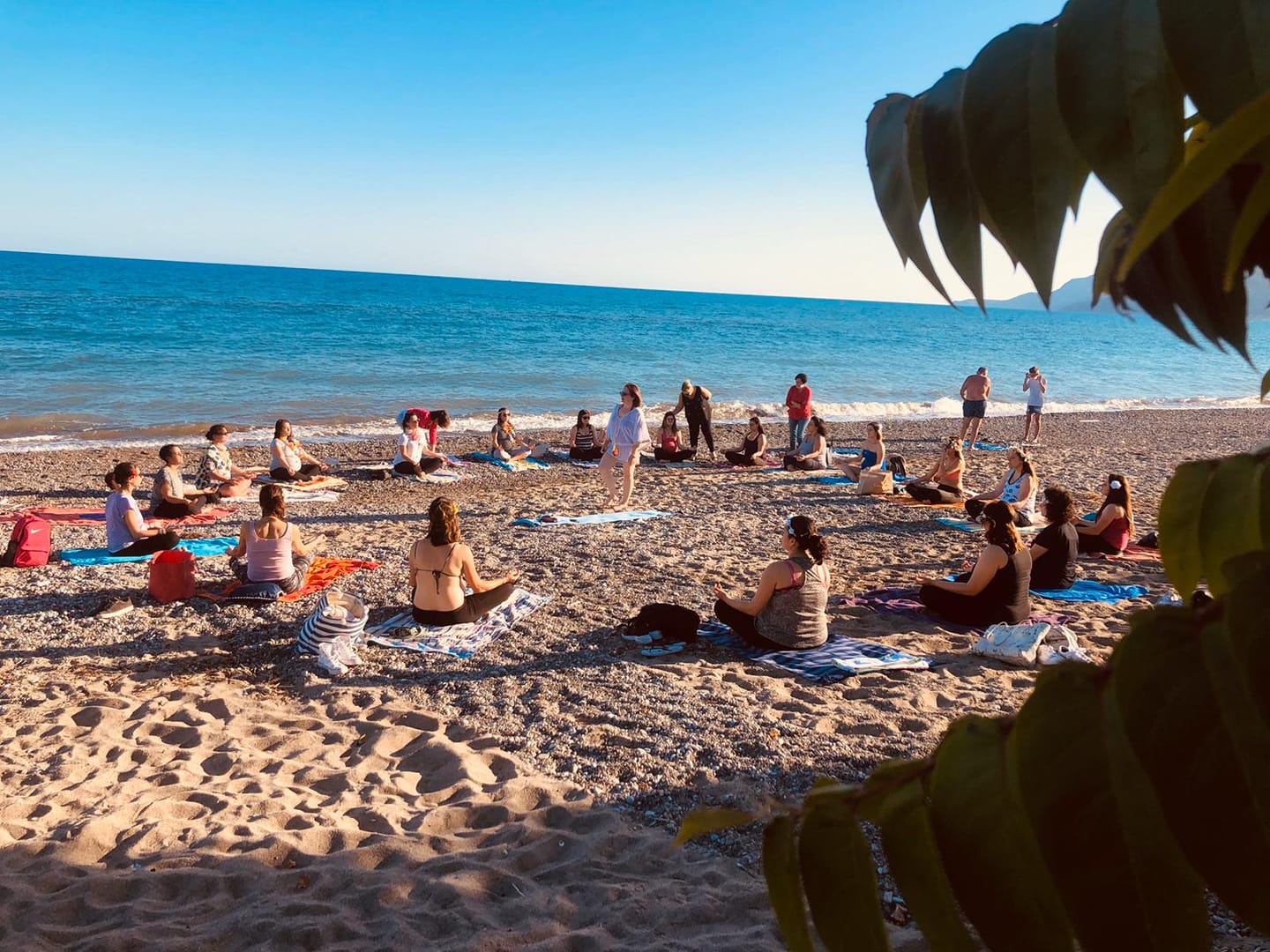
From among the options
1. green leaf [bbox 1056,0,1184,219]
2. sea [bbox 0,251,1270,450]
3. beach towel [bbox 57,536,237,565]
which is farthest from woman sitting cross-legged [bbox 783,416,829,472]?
green leaf [bbox 1056,0,1184,219]

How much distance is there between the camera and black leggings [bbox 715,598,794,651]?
6.64 meters

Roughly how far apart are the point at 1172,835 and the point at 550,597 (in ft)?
24.8

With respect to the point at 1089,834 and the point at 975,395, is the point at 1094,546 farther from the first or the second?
the point at 1089,834

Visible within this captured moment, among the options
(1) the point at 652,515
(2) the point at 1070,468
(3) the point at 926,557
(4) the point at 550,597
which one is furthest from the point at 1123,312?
(2) the point at 1070,468

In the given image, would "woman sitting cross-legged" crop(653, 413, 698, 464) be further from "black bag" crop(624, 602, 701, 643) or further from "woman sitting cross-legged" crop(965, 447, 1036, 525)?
"black bag" crop(624, 602, 701, 643)

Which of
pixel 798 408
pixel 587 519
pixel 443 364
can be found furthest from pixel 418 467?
pixel 443 364

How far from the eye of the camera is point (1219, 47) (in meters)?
0.54

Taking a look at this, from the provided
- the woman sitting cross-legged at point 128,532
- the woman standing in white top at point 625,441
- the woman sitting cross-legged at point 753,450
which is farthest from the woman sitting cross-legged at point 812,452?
the woman sitting cross-legged at point 128,532

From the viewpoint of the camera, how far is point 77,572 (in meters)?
8.48

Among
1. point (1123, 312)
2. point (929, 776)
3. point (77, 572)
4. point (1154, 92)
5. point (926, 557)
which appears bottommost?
point (77, 572)

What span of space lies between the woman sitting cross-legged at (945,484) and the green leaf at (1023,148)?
39.0ft

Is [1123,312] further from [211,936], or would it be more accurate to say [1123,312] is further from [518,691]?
[518,691]

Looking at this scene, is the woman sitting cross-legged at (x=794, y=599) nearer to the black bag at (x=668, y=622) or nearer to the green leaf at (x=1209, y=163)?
the black bag at (x=668, y=622)

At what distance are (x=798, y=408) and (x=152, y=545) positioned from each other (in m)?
10.1
